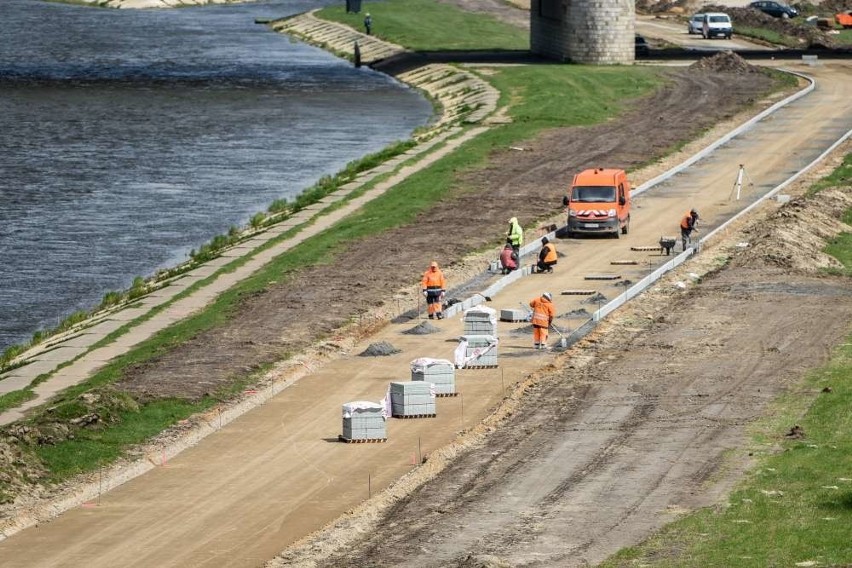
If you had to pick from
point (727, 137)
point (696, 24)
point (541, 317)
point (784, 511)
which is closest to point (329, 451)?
point (541, 317)

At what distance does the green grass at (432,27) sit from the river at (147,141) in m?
6.82

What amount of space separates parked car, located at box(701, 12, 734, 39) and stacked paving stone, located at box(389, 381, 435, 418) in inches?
4128

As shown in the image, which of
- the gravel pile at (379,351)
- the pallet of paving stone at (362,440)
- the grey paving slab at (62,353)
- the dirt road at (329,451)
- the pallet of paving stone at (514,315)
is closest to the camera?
the dirt road at (329,451)

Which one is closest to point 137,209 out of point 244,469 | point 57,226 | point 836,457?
point 57,226

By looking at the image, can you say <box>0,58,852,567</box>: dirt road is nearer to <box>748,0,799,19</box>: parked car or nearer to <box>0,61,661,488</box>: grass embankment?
<box>0,61,661,488</box>: grass embankment

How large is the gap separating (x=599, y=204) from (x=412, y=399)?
77.3 ft

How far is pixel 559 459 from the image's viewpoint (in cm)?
3778

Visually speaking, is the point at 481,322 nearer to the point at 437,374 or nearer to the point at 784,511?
the point at 437,374

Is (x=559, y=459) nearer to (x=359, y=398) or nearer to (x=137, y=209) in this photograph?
(x=359, y=398)

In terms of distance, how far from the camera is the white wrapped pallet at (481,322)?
158 feet

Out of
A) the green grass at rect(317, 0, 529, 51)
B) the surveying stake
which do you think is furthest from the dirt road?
the green grass at rect(317, 0, 529, 51)

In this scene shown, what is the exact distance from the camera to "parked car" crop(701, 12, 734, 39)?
466ft

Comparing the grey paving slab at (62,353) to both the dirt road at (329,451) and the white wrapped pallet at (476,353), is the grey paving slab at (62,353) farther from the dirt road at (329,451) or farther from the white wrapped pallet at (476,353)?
the white wrapped pallet at (476,353)

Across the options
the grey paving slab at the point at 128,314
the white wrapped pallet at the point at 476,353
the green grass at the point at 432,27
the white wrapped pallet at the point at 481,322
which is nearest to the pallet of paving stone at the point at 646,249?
the white wrapped pallet at the point at 481,322
